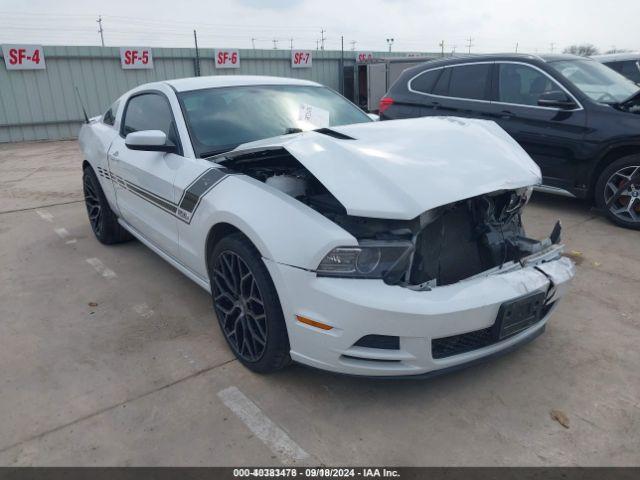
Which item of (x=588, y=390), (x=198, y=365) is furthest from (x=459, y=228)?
(x=198, y=365)

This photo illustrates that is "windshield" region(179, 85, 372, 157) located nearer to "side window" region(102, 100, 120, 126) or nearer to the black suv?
"side window" region(102, 100, 120, 126)

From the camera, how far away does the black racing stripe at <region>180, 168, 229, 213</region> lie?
2771 millimetres

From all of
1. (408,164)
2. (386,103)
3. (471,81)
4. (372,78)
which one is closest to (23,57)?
(372,78)

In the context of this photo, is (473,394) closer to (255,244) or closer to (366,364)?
(366,364)

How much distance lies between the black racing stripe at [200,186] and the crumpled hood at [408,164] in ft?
0.76

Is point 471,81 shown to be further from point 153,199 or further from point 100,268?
point 100,268

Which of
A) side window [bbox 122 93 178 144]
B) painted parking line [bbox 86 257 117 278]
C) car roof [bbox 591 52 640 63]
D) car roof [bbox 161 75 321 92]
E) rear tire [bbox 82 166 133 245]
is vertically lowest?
painted parking line [bbox 86 257 117 278]

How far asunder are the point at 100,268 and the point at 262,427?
2639 mm

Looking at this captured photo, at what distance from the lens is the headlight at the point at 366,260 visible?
2143 mm

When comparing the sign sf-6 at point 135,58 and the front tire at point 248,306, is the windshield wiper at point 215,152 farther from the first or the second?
the sign sf-6 at point 135,58

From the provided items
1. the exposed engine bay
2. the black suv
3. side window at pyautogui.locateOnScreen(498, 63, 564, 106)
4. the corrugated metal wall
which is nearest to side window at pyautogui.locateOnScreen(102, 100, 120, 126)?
the exposed engine bay

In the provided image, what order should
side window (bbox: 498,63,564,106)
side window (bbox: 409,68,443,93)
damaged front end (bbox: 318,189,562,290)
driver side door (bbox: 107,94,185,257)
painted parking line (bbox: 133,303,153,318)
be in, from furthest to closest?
side window (bbox: 409,68,443,93) → side window (bbox: 498,63,564,106) → painted parking line (bbox: 133,303,153,318) → driver side door (bbox: 107,94,185,257) → damaged front end (bbox: 318,189,562,290)

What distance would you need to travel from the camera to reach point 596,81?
518cm

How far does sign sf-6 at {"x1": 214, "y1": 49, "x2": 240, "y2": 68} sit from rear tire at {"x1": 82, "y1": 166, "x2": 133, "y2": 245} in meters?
11.4
